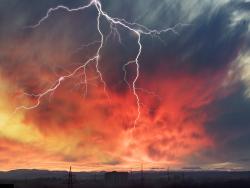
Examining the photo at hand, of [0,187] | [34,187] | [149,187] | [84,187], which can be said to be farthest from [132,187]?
[0,187]

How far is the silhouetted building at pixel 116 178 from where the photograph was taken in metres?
124

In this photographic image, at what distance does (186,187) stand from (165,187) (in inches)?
306

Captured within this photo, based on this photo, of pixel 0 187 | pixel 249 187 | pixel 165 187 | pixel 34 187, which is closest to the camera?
pixel 0 187

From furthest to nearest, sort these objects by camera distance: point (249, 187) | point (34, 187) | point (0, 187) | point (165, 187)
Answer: point (34, 187) → point (165, 187) → point (249, 187) → point (0, 187)

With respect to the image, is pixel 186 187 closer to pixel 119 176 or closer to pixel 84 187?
pixel 119 176

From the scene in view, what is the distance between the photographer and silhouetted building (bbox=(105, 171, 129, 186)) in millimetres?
124331

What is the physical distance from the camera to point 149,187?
122 m

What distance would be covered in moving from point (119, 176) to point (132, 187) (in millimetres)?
11527

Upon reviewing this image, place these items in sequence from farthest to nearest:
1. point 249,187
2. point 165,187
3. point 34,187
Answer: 1. point 34,187
2. point 165,187
3. point 249,187

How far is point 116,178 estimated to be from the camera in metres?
125

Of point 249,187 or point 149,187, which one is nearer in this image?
point 249,187

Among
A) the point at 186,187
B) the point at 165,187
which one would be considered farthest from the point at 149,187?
the point at 186,187

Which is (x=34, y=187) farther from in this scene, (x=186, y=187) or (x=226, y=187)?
(x=226, y=187)

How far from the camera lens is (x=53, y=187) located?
124562 millimetres
